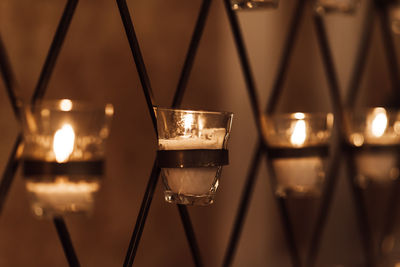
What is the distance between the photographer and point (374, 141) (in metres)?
0.85

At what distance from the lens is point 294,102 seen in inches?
61.4

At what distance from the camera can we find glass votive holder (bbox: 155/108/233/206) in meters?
0.49

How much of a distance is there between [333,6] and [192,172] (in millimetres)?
362

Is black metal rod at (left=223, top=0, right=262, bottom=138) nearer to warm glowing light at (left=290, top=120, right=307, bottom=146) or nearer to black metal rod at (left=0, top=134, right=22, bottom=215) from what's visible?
warm glowing light at (left=290, top=120, right=307, bottom=146)

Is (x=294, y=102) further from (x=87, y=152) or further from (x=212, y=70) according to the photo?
(x=87, y=152)

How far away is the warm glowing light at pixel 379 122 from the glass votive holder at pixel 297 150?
0.56ft

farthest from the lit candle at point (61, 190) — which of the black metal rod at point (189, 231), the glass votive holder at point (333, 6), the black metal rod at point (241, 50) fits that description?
the glass votive holder at point (333, 6)

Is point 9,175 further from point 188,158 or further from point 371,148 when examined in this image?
point 371,148

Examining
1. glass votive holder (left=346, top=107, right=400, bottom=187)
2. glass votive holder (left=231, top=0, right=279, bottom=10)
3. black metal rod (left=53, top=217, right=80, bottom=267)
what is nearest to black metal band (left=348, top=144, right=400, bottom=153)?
glass votive holder (left=346, top=107, right=400, bottom=187)

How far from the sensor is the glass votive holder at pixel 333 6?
764mm

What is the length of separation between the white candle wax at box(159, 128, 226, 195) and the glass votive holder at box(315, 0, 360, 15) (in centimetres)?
33

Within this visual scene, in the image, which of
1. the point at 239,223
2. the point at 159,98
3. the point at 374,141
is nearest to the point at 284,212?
the point at 239,223

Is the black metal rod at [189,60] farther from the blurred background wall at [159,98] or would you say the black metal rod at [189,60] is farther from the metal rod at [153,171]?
the blurred background wall at [159,98]

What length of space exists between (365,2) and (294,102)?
1.05 feet
